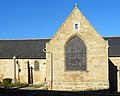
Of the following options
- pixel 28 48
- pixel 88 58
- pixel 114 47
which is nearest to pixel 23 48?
pixel 28 48

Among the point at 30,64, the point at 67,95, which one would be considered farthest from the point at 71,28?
the point at 30,64

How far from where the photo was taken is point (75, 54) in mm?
28859

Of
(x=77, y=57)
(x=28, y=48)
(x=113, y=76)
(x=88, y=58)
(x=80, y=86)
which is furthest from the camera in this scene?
(x=28, y=48)

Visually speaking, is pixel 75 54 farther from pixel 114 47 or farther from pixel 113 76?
pixel 114 47

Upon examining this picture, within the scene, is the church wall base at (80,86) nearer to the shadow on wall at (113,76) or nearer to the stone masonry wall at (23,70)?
the shadow on wall at (113,76)

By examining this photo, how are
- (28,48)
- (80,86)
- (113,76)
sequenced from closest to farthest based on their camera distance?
(80,86), (113,76), (28,48)

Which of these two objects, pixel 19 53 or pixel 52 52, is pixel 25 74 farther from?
pixel 52 52

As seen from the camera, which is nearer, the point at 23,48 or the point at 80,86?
the point at 80,86

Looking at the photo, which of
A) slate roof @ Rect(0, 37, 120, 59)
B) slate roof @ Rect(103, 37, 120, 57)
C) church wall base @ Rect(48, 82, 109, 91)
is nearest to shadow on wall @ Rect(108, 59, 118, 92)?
slate roof @ Rect(103, 37, 120, 57)

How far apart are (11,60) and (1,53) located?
264cm

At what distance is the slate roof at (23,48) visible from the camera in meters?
41.1

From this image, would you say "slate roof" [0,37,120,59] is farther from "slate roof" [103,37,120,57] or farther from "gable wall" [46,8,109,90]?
"gable wall" [46,8,109,90]

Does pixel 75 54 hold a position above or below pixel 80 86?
above

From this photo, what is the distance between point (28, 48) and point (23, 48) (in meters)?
0.89
